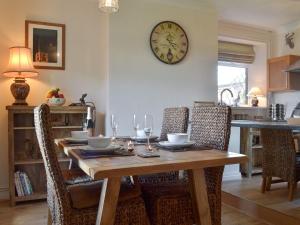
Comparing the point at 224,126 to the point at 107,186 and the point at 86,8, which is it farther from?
the point at 86,8

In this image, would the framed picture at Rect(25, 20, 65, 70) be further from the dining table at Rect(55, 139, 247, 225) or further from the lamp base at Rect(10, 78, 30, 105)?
the dining table at Rect(55, 139, 247, 225)

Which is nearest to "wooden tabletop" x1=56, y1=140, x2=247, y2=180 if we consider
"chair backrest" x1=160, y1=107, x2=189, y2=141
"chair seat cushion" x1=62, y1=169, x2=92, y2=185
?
"chair seat cushion" x1=62, y1=169, x2=92, y2=185

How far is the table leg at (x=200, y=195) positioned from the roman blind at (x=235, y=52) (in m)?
3.59

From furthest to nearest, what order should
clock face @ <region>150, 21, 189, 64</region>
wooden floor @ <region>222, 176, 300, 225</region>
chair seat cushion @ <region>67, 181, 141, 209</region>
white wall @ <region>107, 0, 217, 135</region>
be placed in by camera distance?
clock face @ <region>150, 21, 189, 64</region> → white wall @ <region>107, 0, 217, 135</region> → wooden floor @ <region>222, 176, 300, 225</region> → chair seat cushion @ <region>67, 181, 141, 209</region>

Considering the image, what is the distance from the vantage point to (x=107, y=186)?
4.69ft

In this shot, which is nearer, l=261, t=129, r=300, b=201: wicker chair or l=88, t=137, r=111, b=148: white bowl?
l=88, t=137, r=111, b=148: white bowl

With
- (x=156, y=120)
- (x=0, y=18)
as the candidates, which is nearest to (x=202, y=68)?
(x=156, y=120)

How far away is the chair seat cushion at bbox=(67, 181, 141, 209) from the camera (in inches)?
60.6

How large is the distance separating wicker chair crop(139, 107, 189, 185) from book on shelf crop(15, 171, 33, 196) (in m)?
1.46

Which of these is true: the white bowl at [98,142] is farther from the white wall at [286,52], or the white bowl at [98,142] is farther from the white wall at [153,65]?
the white wall at [286,52]

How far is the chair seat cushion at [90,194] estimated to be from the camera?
1.54 m

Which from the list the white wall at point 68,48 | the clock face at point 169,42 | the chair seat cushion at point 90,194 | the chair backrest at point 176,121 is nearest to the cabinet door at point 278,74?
the clock face at point 169,42

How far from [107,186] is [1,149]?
2283 millimetres

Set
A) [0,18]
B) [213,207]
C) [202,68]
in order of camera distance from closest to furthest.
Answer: [213,207], [0,18], [202,68]
